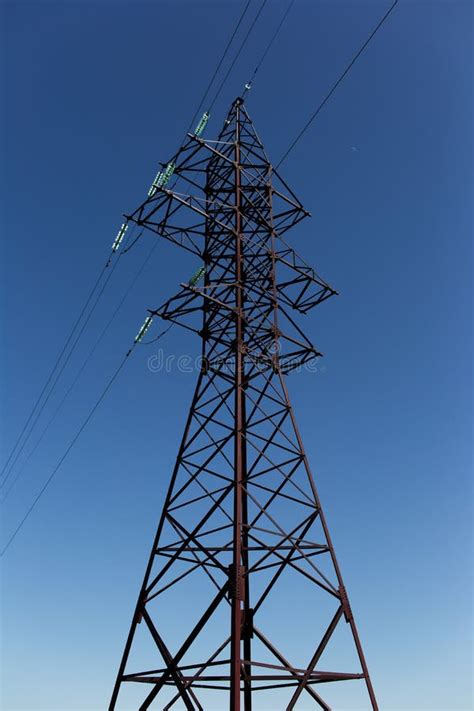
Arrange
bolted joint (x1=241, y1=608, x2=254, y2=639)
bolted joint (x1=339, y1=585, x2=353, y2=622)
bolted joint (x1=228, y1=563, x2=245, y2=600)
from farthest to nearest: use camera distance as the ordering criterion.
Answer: bolted joint (x1=241, y1=608, x2=254, y2=639)
bolted joint (x1=339, y1=585, x2=353, y2=622)
bolted joint (x1=228, y1=563, x2=245, y2=600)

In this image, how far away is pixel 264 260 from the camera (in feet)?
57.6

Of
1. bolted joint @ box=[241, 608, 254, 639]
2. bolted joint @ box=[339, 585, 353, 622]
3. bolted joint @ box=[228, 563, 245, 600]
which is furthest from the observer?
bolted joint @ box=[241, 608, 254, 639]

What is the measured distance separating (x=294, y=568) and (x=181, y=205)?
11165 millimetres

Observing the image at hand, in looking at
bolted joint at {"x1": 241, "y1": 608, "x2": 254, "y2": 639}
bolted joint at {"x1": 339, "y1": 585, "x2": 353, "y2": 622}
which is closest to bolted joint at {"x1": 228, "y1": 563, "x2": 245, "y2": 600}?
bolted joint at {"x1": 241, "y1": 608, "x2": 254, "y2": 639}

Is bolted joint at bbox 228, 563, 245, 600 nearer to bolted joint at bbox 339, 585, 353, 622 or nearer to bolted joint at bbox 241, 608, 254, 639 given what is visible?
bolted joint at bbox 241, 608, 254, 639

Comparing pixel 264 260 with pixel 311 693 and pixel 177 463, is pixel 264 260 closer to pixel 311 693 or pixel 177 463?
pixel 177 463

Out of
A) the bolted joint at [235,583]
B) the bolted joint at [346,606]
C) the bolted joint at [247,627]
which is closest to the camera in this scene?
the bolted joint at [235,583]

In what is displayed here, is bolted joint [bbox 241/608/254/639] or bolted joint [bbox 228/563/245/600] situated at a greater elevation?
bolted joint [bbox 228/563/245/600]

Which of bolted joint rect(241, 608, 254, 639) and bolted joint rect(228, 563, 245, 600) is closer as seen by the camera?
bolted joint rect(228, 563, 245, 600)

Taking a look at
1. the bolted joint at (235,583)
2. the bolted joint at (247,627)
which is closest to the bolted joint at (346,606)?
the bolted joint at (247,627)

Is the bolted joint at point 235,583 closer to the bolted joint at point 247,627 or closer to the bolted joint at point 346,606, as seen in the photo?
the bolted joint at point 247,627

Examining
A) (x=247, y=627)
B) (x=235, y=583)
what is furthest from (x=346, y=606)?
(x=235, y=583)

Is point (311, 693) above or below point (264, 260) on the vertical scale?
below

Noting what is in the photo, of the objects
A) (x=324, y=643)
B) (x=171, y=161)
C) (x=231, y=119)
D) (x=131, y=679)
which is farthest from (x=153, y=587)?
(x=231, y=119)
